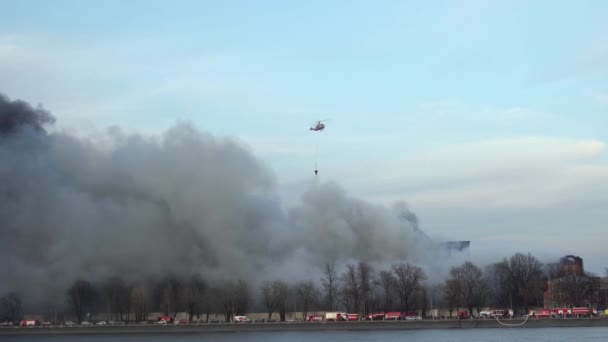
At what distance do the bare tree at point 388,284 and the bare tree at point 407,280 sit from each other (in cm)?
109

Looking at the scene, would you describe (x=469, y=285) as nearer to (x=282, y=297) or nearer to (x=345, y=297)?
(x=345, y=297)

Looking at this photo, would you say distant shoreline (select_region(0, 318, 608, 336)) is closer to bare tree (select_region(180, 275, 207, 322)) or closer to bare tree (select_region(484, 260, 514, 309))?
bare tree (select_region(180, 275, 207, 322))

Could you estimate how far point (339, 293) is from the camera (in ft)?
486

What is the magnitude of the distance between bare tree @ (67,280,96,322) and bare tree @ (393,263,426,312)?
189 ft

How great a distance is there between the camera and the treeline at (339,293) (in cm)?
14350

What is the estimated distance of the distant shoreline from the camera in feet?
393

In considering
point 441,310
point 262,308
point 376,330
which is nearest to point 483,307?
point 441,310

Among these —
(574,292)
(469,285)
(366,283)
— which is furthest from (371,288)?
(574,292)

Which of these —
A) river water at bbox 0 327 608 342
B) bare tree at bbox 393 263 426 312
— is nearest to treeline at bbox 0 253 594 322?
bare tree at bbox 393 263 426 312

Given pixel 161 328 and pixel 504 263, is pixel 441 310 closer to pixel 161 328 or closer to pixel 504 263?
pixel 504 263

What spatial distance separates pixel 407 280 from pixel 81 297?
60.6 meters

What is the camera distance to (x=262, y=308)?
152 meters

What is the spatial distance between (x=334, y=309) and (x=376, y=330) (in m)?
18.0

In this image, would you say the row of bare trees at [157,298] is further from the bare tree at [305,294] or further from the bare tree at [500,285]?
the bare tree at [500,285]
